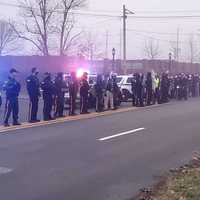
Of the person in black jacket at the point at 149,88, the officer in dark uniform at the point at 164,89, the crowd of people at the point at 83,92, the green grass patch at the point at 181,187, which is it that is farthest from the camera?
the officer in dark uniform at the point at 164,89

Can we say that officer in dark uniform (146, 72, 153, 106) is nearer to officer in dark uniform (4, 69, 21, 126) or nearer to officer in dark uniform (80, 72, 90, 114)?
officer in dark uniform (80, 72, 90, 114)

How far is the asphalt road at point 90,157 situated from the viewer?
8234mm

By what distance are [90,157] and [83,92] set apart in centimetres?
1062

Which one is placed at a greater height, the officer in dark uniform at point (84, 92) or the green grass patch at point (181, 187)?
the officer in dark uniform at point (84, 92)

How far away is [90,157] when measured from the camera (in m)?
11.0

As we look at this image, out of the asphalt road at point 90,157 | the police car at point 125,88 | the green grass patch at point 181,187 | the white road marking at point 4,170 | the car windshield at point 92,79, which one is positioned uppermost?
the car windshield at point 92,79

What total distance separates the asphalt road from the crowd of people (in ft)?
4.83

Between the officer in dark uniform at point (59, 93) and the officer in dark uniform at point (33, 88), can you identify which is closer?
the officer in dark uniform at point (33, 88)

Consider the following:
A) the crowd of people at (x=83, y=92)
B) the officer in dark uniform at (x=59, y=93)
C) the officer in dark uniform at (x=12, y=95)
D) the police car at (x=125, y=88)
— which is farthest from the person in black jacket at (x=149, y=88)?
the officer in dark uniform at (x=12, y=95)

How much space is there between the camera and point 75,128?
1628 cm

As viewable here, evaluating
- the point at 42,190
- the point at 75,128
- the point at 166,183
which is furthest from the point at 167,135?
the point at 42,190

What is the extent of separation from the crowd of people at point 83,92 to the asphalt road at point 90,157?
147cm

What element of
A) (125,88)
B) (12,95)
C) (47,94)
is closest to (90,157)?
(12,95)

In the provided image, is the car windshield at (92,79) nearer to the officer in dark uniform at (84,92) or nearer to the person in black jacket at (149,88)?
the person in black jacket at (149,88)
